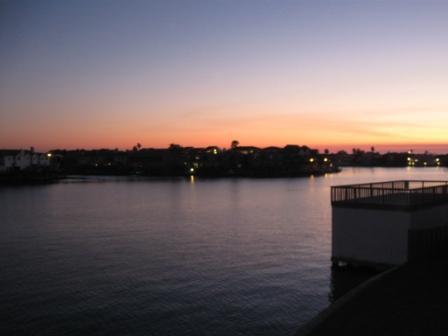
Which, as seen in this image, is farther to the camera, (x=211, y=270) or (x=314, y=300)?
(x=211, y=270)

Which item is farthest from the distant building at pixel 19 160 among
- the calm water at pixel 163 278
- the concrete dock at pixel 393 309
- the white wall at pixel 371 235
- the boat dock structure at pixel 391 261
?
the concrete dock at pixel 393 309

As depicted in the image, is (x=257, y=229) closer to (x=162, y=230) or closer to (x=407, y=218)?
(x=162, y=230)

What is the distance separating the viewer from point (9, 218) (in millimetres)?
52281

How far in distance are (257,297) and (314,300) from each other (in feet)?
8.37

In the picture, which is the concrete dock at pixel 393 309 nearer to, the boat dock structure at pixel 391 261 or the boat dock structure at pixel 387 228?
the boat dock structure at pixel 391 261

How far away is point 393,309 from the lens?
40.0ft

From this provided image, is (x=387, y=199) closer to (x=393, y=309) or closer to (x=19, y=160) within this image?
(x=393, y=309)

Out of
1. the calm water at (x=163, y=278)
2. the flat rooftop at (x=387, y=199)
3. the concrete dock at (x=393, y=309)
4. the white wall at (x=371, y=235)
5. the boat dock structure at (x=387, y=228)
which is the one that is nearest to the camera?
the concrete dock at (x=393, y=309)

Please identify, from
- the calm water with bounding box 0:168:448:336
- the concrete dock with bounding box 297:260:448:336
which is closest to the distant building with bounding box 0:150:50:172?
the calm water with bounding box 0:168:448:336

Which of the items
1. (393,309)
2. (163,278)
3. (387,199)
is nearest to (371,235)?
(387,199)

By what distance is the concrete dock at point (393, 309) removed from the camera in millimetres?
10789

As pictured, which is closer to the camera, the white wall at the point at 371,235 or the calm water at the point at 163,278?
the calm water at the point at 163,278

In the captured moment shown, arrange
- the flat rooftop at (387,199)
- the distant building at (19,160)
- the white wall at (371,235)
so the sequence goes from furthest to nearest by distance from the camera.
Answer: the distant building at (19,160) < the flat rooftop at (387,199) < the white wall at (371,235)

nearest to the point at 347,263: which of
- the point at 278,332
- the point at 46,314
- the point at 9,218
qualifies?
the point at 278,332
